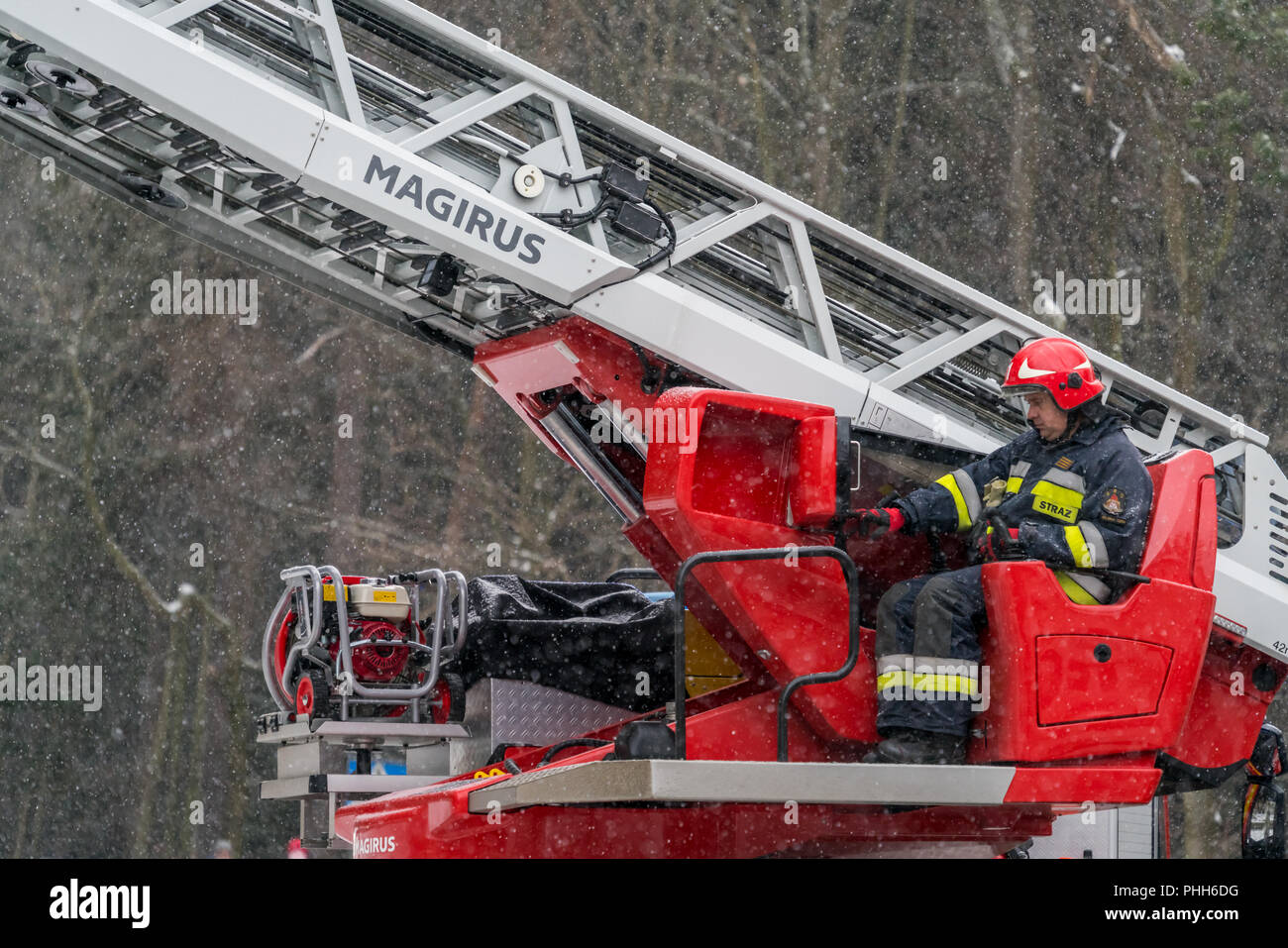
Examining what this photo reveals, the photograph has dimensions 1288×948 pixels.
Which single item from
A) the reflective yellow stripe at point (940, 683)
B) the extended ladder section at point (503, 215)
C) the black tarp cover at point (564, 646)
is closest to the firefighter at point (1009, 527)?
the reflective yellow stripe at point (940, 683)

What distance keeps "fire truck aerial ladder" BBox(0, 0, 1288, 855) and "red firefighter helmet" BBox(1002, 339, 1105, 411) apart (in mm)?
385

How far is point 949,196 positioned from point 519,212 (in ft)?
44.9

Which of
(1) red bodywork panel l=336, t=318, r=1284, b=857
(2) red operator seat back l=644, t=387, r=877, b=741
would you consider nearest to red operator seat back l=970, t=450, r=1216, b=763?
(1) red bodywork panel l=336, t=318, r=1284, b=857

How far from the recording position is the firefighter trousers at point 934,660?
5020 millimetres

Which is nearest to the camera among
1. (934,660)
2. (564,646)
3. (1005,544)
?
(934,660)

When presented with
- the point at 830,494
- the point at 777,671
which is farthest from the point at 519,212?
the point at 777,671

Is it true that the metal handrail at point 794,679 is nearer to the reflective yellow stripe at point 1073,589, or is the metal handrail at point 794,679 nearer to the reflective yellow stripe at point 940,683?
the reflective yellow stripe at point 940,683

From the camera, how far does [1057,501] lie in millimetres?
5336

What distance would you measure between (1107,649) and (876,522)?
0.85m

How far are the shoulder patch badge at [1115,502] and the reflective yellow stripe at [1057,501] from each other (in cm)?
9

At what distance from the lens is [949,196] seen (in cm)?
1836

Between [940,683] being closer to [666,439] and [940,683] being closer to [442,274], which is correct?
[666,439]

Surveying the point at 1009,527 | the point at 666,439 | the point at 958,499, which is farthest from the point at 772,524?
the point at 1009,527

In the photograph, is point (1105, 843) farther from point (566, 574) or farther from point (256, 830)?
point (256, 830)
